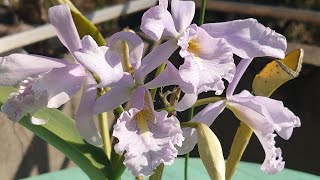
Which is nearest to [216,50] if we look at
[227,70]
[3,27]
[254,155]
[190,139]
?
[227,70]

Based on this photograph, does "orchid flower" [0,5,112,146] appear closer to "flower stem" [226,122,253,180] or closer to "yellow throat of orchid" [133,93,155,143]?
"yellow throat of orchid" [133,93,155,143]

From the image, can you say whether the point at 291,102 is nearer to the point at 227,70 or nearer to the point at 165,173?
the point at 165,173

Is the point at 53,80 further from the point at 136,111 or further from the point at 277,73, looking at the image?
the point at 277,73

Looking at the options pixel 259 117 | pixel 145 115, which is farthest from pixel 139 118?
pixel 259 117

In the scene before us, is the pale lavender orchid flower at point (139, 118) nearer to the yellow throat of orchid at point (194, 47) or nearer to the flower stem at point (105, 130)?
the yellow throat of orchid at point (194, 47)

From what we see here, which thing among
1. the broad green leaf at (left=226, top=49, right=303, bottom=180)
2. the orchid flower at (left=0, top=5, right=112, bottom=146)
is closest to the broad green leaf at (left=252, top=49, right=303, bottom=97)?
the broad green leaf at (left=226, top=49, right=303, bottom=180)

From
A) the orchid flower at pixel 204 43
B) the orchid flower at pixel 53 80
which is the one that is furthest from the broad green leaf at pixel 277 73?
the orchid flower at pixel 53 80
